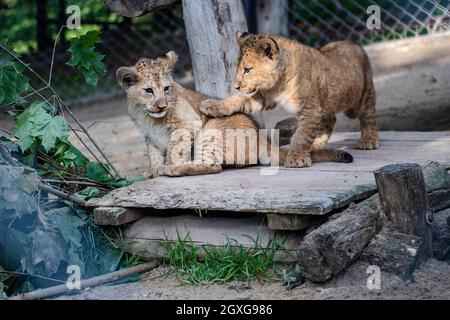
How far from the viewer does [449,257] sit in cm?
471

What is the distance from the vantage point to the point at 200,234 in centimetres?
500

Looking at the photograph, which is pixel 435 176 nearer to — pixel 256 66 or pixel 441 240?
pixel 441 240

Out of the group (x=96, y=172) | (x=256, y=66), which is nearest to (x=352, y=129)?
(x=256, y=66)

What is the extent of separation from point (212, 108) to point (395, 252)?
1960 mm

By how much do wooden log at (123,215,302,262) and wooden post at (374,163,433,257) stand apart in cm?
56

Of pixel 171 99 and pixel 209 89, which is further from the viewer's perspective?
pixel 209 89

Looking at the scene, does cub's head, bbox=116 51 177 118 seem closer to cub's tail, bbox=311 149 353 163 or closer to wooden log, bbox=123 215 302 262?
wooden log, bbox=123 215 302 262

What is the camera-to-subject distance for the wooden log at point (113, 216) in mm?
5035

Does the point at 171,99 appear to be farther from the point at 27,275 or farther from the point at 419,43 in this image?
the point at 419,43

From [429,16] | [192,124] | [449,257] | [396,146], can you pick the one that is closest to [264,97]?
[192,124]

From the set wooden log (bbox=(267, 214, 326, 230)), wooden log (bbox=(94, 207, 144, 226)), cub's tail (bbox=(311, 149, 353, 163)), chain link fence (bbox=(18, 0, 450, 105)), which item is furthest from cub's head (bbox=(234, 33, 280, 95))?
chain link fence (bbox=(18, 0, 450, 105))

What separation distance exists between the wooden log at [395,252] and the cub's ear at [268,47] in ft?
5.58

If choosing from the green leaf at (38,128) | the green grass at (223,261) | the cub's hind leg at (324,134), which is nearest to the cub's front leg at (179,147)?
the green leaf at (38,128)
